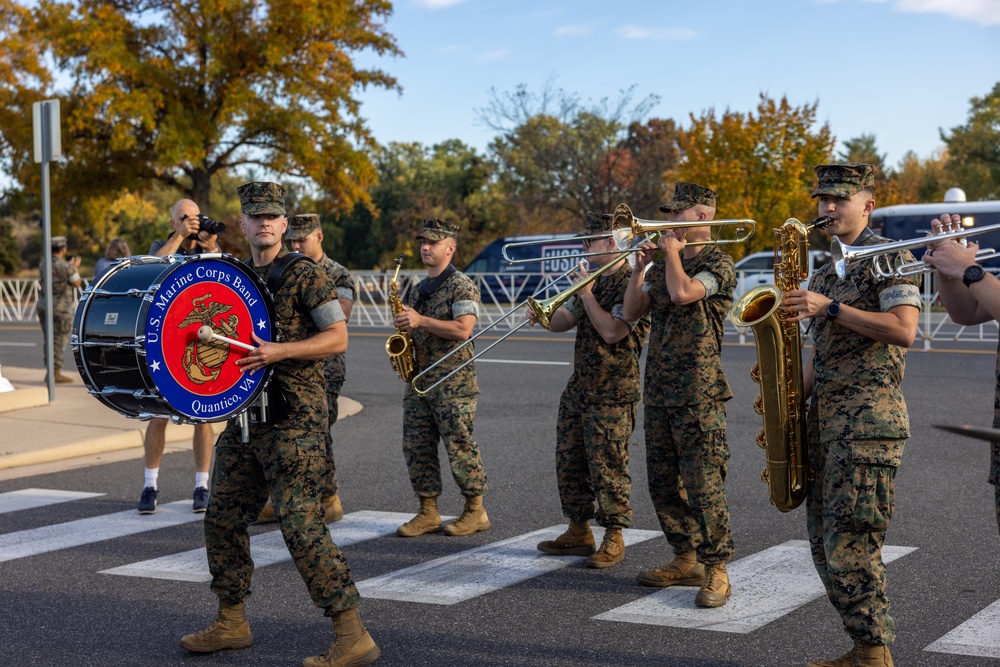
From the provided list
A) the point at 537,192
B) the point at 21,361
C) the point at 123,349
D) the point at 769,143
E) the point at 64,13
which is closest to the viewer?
the point at 123,349

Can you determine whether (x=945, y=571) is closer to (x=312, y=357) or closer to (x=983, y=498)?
(x=983, y=498)

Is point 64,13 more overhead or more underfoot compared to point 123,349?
more overhead

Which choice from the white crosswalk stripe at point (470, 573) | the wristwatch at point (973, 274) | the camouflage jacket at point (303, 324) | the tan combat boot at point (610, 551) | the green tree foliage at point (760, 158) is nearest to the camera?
the wristwatch at point (973, 274)

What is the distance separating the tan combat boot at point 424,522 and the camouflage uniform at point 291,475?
211cm

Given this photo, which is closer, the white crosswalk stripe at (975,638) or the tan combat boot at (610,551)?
the white crosswalk stripe at (975,638)

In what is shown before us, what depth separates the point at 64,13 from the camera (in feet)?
96.4

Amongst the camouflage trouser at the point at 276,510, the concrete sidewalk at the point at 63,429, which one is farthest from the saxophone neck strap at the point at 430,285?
the concrete sidewalk at the point at 63,429

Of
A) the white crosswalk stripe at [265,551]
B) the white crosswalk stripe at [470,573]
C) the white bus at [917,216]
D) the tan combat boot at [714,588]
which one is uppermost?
the white bus at [917,216]

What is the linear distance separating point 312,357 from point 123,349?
78 centimetres

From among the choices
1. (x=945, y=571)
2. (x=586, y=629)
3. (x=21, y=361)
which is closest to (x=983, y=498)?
(x=945, y=571)

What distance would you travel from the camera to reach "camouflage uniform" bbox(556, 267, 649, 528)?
6.52 metres

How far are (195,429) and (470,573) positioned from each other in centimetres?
274

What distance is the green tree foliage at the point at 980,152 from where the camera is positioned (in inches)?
2076

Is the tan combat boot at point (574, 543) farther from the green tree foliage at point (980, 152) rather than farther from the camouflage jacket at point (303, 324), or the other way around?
the green tree foliage at point (980, 152)
